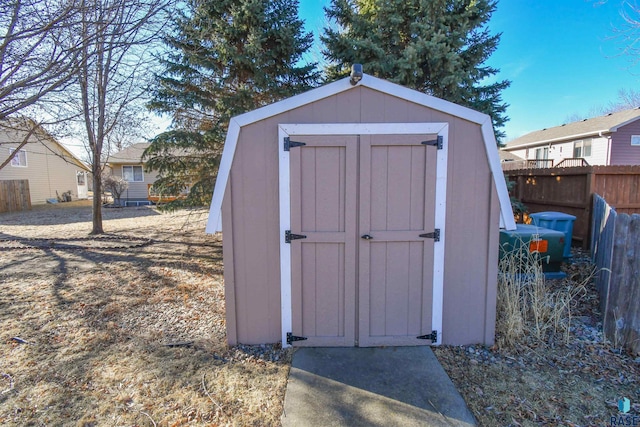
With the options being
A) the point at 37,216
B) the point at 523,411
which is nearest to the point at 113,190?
the point at 37,216

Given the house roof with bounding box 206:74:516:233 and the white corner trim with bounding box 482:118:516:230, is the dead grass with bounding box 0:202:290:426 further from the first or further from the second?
the white corner trim with bounding box 482:118:516:230

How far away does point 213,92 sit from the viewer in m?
6.43

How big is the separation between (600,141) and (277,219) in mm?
20175

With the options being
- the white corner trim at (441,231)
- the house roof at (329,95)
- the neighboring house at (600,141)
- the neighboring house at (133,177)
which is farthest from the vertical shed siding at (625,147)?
the neighboring house at (133,177)

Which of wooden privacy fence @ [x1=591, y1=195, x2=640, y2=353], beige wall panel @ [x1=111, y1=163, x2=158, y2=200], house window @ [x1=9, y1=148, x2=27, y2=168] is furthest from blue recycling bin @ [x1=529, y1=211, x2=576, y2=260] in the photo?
house window @ [x1=9, y1=148, x2=27, y2=168]

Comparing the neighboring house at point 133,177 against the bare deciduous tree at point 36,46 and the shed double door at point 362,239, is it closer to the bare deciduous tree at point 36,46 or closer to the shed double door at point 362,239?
the bare deciduous tree at point 36,46

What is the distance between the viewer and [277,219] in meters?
3.10

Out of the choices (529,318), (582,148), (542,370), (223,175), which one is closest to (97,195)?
(223,175)

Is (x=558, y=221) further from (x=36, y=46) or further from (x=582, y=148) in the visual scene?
(x=582, y=148)

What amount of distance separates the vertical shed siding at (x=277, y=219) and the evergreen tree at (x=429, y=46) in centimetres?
352

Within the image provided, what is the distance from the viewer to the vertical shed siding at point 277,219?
299cm

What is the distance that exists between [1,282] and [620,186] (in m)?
11.0

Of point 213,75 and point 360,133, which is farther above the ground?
point 213,75

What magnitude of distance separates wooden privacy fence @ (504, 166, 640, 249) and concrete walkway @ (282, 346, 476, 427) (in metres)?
4.99
